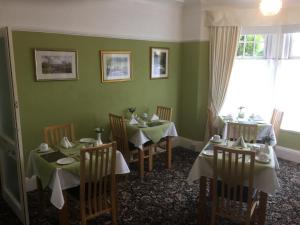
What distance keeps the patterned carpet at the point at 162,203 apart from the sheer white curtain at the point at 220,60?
1505 millimetres

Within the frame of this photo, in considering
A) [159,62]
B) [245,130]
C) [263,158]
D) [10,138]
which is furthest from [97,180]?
[159,62]

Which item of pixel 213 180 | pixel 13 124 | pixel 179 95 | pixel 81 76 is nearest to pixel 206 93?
pixel 179 95

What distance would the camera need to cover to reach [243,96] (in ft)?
17.2

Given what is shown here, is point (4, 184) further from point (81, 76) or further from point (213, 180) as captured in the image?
point (213, 180)

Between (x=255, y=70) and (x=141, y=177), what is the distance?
2962 millimetres

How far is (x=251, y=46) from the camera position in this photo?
16.5 feet

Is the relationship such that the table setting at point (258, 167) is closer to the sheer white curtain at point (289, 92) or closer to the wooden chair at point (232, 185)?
the wooden chair at point (232, 185)

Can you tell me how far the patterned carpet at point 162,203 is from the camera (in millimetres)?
3129

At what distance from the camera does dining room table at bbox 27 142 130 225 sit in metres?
2.63

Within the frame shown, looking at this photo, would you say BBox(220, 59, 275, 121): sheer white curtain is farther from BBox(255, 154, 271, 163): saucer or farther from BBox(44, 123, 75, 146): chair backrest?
BBox(44, 123, 75, 146): chair backrest

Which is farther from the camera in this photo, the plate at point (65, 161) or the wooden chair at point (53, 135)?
the wooden chair at point (53, 135)

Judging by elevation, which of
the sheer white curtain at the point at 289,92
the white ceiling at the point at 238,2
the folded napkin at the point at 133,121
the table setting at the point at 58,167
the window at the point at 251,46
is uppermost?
the white ceiling at the point at 238,2
